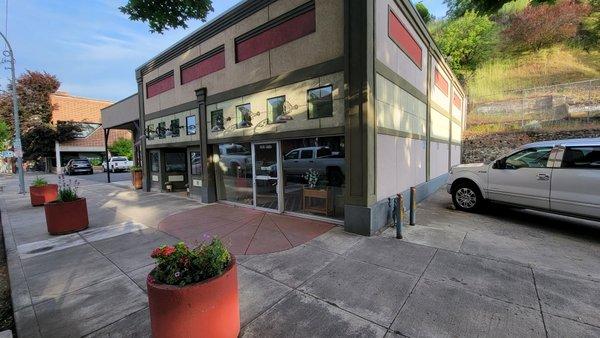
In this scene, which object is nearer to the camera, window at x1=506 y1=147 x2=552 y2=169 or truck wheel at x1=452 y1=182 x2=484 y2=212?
window at x1=506 y1=147 x2=552 y2=169

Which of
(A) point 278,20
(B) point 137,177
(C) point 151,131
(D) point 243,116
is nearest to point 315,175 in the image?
(D) point 243,116

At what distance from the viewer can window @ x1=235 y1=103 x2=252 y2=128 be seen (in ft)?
26.6

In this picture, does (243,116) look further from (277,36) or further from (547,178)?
(547,178)

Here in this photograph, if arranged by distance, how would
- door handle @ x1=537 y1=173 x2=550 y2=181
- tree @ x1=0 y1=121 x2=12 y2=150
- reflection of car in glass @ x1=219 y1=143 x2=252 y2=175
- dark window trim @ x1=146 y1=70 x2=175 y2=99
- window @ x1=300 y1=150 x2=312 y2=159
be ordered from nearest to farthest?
door handle @ x1=537 y1=173 x2=550 y2=181
window @ x1=300 y1=150 x2=312 y2=159
reflection of car in glass @ x1=219 y1=143 x2=252 y2=175
dark window trim @ x1=146 y1=70 x2=175 y2=99
tree @ x1=0 y1=121 x2=12 y2=150

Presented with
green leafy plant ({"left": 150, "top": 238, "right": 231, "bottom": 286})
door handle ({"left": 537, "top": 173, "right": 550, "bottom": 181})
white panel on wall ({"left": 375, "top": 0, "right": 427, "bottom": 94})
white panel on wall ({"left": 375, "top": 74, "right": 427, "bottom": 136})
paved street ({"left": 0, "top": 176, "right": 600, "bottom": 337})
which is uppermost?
white panel on wall ({"left": 375, "top": 0, "right": 427, "bottom": 94})

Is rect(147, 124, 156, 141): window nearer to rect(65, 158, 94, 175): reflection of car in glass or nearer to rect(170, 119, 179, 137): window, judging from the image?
rect(170, 119, 179, 137): window

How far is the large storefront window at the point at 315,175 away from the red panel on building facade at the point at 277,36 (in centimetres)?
267

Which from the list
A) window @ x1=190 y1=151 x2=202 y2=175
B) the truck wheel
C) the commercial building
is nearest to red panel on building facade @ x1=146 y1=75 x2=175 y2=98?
the commercial building

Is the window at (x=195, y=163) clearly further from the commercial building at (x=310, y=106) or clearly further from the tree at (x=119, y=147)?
the tree at (x=119, y=147)

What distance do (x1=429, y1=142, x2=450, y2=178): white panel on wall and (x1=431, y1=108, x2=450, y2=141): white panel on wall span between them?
1.23 ft

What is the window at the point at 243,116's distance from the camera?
8.11m

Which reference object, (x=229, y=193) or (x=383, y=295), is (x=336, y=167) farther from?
(x=229, y=193)

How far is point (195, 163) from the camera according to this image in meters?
11.0

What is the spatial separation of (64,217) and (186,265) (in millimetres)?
6093
